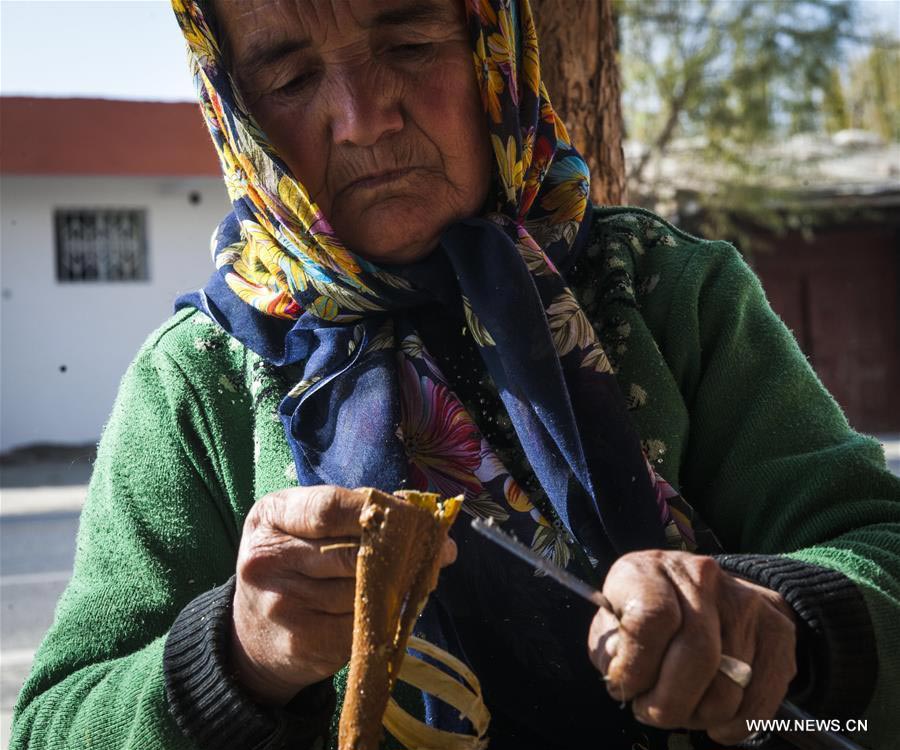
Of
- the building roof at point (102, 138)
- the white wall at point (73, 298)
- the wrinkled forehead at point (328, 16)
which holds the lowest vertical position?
the white wall at point (73, 298)

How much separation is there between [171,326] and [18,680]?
417cm

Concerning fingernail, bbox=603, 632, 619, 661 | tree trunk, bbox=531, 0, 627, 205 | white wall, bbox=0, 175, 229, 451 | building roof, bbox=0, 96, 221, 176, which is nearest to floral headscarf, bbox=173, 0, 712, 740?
fingernail, bbox=603, 632, 619, 661

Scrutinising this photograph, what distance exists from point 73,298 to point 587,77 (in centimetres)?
1284

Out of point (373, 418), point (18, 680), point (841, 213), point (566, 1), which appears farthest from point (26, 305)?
point (373, 418)

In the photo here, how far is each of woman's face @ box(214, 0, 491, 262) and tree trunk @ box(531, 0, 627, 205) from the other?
3.68 ft

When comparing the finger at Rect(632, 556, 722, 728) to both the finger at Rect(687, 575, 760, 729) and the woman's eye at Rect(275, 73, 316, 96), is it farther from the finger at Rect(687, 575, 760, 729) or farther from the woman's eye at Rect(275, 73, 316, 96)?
the woman's eye at Rect(275, 73, 316, 96)

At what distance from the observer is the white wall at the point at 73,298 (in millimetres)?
14352

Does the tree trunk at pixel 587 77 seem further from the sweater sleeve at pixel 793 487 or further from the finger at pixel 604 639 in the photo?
the finger at pixel 604 639

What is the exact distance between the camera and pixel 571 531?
1687mm

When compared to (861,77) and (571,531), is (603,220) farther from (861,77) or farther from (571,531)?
(861,77)

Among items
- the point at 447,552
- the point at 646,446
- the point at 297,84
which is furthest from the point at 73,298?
the point at 447,552

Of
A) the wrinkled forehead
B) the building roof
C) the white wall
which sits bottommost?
the white wall

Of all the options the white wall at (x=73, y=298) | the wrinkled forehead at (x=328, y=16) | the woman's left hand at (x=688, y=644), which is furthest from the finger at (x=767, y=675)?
the white wall at (x=73, y=298)

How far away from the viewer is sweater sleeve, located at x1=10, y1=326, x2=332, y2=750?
5.13ft
